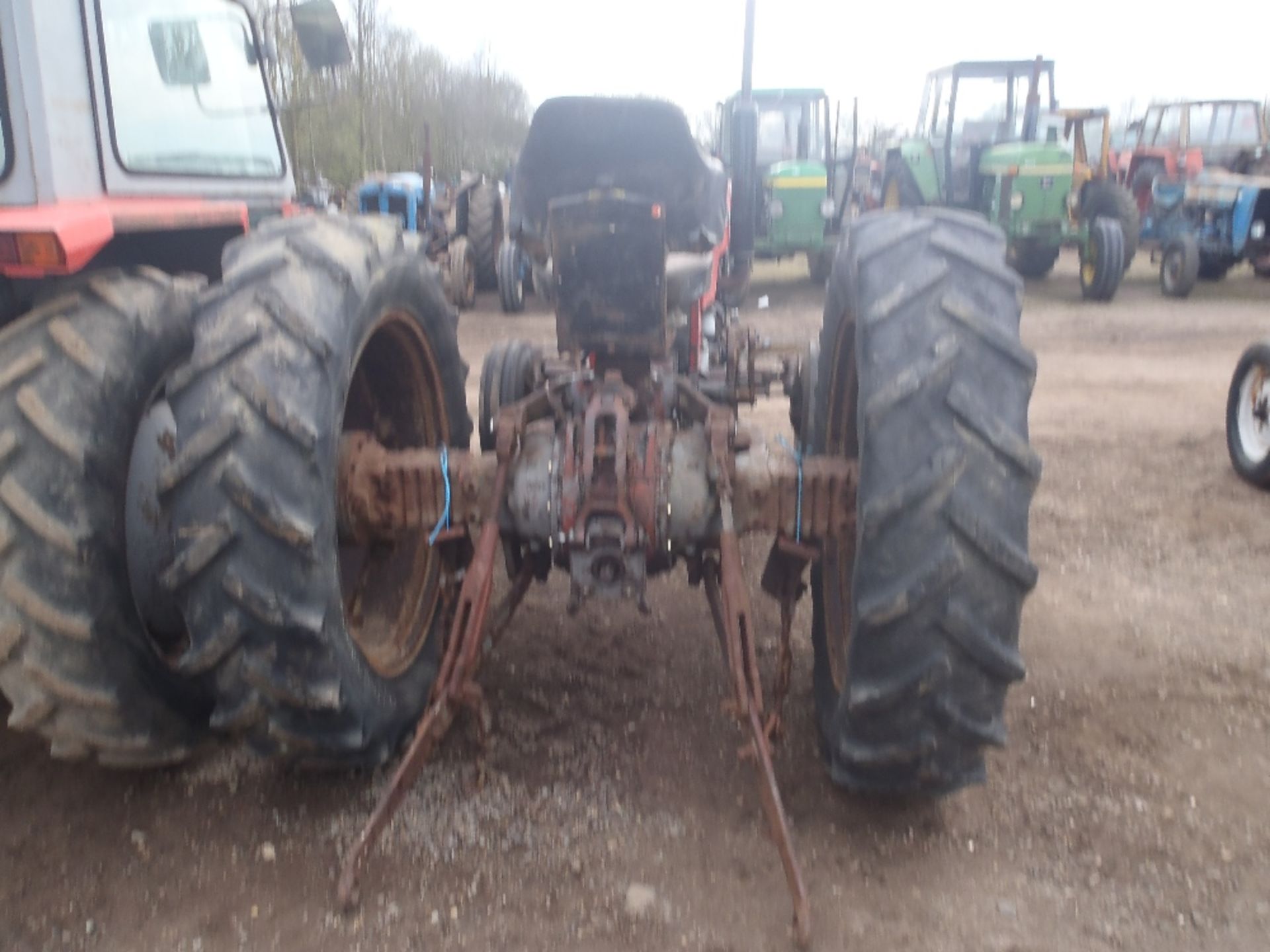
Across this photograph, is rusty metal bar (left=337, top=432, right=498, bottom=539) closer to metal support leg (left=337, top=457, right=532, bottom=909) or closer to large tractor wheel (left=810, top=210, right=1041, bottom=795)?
metal support leg (left=337, top=457, right=532, bottom=909)

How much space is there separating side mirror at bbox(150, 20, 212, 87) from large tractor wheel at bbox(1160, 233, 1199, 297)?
11.9 metres

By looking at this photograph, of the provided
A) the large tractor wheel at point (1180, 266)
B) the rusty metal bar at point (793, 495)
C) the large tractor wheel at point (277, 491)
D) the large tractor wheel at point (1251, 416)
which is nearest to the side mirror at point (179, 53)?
the large tractor wheel at point (277, 491)

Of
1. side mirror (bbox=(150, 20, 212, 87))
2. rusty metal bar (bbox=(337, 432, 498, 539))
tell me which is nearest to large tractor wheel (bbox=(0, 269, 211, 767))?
A: rusty metal bar (bbox=(337, 432, 498, 539))

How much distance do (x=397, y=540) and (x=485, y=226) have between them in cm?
1008

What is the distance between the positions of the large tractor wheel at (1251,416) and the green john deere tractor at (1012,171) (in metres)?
7.07

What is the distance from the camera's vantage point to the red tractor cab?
1398 cm

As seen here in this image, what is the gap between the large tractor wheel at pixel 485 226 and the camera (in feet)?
40.6

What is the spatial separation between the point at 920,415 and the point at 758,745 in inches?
28.8

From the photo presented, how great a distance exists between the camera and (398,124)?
25.6 m

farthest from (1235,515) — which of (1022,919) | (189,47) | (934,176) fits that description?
(934,176)

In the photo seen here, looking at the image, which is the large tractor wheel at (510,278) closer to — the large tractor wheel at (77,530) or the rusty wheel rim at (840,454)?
the rusty wheel rim at (840,454)

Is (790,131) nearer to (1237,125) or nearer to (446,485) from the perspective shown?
(1237,125)

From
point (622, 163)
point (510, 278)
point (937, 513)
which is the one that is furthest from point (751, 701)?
point (510, 278)

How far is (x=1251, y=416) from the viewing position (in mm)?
5113
